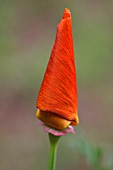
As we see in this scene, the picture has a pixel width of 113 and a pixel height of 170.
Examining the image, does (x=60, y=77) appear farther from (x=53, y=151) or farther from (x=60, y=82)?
(x=53, y=151)

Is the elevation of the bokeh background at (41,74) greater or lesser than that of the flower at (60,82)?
greater

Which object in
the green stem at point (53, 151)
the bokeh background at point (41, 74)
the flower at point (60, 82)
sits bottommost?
the green stem at point (53, 151)

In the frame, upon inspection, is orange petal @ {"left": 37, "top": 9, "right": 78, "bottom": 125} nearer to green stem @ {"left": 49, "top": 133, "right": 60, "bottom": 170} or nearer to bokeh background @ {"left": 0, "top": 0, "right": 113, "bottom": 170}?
green stem @ {"left": 49, "top": 133, "right": 60, "bottom": 170}

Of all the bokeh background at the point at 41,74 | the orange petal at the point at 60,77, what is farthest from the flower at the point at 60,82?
the bokeh background at the point at 41,74

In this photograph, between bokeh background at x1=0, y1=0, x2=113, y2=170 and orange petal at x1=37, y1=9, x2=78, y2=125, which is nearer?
orange petal at x1=37, y1=9, x2=78, y2=125

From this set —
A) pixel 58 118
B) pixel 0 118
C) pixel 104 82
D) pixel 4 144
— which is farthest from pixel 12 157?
pixel 58 118

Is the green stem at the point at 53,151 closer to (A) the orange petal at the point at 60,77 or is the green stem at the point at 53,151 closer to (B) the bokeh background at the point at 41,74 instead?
(A) the orange petal at the point at 60,77

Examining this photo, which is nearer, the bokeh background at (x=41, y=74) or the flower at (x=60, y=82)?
the flower at (x=60, y=82)

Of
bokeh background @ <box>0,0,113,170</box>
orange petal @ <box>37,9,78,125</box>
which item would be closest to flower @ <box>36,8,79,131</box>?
orange petal @ <box>37,9,78,125</box>
